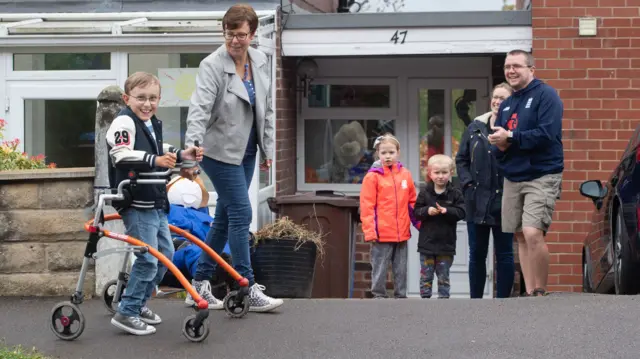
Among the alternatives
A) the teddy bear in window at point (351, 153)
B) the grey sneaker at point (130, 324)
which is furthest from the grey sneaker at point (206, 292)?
the teddy bear in window at point (351, 153)

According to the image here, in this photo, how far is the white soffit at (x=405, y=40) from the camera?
11.7 meters

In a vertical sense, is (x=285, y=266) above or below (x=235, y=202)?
below

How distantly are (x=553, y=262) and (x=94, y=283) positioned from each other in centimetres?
516

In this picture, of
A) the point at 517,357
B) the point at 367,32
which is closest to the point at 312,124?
the point at 367,32

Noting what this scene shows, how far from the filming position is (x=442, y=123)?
13.4 m

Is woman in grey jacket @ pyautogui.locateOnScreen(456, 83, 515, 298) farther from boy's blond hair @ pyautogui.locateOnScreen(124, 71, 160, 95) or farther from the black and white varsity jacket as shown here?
boy's blond hair @ pyautogui.locateOnScreen(124, 71, 160, 95)

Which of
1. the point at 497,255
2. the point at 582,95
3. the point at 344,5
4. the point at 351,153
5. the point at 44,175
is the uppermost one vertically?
the point at 344,5

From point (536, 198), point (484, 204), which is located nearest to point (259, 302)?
point (536, 198)

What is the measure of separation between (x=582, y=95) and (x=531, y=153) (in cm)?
395

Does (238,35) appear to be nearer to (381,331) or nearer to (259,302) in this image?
(259,302)

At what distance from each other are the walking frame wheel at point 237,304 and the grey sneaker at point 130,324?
66cm

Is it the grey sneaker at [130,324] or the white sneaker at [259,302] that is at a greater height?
the white sneaker at [259,302]

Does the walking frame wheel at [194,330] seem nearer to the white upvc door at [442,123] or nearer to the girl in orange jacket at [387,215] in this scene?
Answer: the girl in orange jacket at [387,215]

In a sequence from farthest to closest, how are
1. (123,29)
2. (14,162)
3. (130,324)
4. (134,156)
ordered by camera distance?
(123,29)
(14,162)
(130,324)
(134,156)
